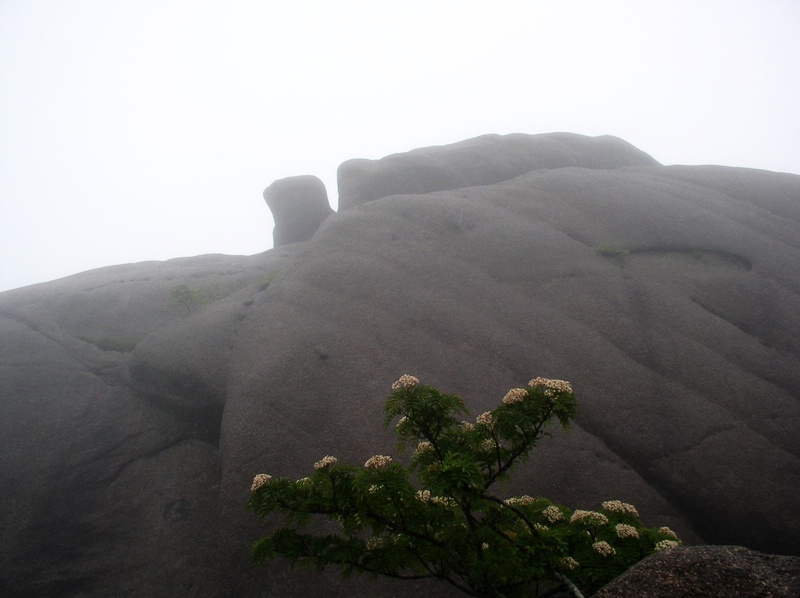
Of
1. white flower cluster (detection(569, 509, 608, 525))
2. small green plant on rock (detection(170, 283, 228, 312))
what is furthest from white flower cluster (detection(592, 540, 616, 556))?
small green plant on rock (detection(170, 283, 228, 312))

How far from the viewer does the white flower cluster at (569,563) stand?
4.87m

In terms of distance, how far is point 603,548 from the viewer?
486 centimetres

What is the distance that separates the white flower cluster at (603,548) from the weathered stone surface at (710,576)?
998mm

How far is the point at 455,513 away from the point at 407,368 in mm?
6944

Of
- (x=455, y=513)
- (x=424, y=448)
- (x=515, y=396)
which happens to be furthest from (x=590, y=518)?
(x=424, y=448)

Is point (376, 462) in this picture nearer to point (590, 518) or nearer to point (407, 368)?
point (590, 518)

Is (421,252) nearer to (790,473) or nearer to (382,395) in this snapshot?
(382,395)

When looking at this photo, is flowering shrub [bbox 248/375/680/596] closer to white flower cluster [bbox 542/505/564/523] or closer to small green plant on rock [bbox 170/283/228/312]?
white flower cluster [bbox 542/505/564/523]

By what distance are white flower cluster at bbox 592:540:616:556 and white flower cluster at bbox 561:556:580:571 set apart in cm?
30

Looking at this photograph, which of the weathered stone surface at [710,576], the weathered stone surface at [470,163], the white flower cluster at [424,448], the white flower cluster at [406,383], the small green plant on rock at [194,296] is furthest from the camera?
the weathered stone surface at [470,163]

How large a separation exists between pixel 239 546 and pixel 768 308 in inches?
694

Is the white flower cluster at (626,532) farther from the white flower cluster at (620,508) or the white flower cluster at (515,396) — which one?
the white flower cluster at (515,396)

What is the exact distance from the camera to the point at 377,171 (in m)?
24.2

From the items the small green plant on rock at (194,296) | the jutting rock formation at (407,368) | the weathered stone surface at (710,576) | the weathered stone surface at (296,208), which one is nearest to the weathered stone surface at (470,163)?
the jutting rock formation at (407,368)
